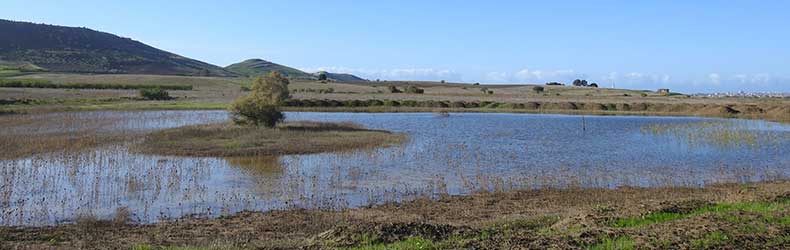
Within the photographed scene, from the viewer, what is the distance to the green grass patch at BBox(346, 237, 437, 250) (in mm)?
10703

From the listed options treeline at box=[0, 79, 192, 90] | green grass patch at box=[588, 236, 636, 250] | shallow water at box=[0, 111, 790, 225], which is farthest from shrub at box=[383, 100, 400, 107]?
green grass patch at box=[588, 236, 636, 250]

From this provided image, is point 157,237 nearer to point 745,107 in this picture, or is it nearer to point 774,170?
point 774,170

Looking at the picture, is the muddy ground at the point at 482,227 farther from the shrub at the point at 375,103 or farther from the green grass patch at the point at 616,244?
the shrub at the point at 375,103

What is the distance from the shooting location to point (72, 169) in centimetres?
2391

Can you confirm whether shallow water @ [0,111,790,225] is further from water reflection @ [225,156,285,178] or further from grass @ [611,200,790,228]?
grass @ [611,200,790,228]

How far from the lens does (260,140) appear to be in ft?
109

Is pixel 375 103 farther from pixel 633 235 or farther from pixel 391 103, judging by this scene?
pixel 633 235

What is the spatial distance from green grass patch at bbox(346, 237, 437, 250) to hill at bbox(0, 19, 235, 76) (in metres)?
138

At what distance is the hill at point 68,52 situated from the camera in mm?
147000

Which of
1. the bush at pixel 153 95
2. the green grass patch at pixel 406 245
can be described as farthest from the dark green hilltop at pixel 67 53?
the green grass patch at pixel 406 245

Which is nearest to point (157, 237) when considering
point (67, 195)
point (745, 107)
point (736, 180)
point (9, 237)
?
point (9, 237)

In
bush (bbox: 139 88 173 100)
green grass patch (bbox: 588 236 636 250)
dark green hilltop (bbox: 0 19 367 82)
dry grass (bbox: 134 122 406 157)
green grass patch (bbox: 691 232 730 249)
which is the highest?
dark green hilltop (bbox: 0 19 367 82)

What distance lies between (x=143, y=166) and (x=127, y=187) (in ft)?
15.5

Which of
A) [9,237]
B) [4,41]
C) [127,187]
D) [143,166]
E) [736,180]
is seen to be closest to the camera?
[9,237]
